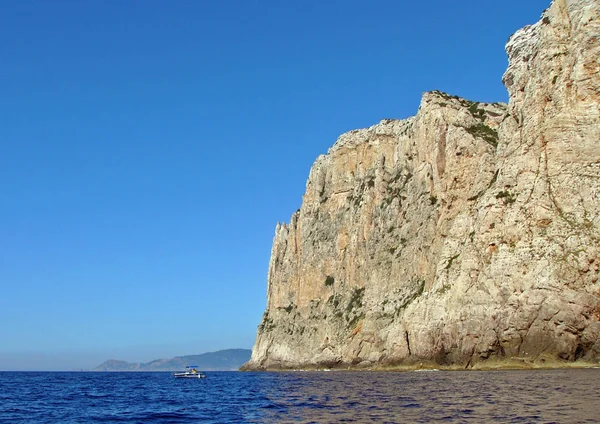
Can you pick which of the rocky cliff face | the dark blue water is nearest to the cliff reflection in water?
the dark blue water

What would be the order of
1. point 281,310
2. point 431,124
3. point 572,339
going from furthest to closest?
point 281,310
point 431,124
point 572,339

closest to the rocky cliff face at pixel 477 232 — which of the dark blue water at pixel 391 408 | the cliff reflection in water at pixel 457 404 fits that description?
the cliff reflection in water at pixel 457 404

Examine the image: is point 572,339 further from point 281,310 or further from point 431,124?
point 281,310

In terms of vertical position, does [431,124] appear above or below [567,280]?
above

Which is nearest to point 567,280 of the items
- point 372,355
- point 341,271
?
point 372,355

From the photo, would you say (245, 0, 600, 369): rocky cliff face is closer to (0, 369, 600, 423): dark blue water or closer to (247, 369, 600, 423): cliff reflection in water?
(247, 369, 600, 423): cliff reflection in water

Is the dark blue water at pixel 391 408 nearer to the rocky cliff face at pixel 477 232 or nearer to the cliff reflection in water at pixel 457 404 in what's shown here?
the cliff reflection in water at pixel 457 404

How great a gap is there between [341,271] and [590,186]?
66031 mm

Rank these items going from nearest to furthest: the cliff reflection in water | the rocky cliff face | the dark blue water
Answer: the cliff reflection in water → the dark blue water → the rocky cliff face

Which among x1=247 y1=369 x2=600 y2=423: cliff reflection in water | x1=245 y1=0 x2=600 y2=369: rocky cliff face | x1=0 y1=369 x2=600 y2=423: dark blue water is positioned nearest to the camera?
x1=247 y1=369 x2=600 y2=423: cliff reflection in water

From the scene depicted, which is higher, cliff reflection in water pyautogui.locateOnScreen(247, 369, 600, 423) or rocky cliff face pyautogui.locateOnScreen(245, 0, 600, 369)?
rocky cliff face pyautogui.locateOnScreen(245, 0, 600, 369)

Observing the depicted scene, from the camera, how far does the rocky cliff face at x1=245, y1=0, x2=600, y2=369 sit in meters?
67.5

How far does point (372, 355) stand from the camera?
101m

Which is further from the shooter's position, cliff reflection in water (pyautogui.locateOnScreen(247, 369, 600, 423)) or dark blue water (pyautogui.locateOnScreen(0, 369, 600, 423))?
dark blue water (pyautogui.locateOnScreen(0, 369, 600, 423))
